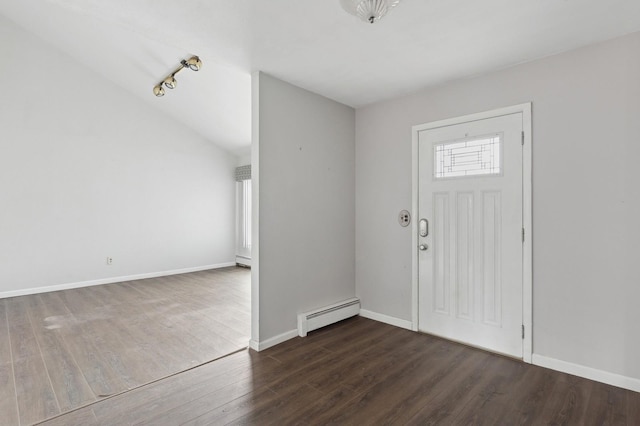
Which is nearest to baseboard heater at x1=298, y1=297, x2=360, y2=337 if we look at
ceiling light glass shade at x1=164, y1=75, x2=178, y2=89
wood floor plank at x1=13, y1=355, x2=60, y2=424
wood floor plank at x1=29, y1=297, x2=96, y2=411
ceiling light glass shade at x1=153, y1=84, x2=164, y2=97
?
wood floor plank at x1=29, y1=297, x2=96, y2=411

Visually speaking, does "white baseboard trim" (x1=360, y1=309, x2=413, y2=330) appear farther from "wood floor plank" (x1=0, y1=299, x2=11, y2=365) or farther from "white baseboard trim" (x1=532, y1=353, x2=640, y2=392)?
"wood floor plank" (x1=0, y1=299, x2=11, y2=365)

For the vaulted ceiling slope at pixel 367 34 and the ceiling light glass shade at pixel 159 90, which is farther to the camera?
the ceiling light glass shade at pixel 159 90

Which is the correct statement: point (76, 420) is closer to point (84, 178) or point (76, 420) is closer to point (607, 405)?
point (607, 405)

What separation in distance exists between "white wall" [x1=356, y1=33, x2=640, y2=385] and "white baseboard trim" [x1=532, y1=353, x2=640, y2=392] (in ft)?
0.09

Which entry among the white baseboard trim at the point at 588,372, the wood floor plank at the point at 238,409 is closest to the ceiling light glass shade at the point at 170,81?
the wood floor plank at the point at 238,409

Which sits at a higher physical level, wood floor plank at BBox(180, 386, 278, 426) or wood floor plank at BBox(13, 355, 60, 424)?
wood floor plank at BBox(13, 355, 60, 424)

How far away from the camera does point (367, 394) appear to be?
2.09 m

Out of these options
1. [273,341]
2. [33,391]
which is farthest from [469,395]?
[33,391]

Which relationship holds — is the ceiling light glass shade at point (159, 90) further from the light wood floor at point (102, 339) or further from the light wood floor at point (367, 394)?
the light wood floor at point (367, 394)

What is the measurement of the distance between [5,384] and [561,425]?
3.65 m

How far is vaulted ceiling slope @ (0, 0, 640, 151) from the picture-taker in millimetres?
1880

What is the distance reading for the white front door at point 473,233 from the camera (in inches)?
103

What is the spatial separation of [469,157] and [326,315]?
2.14 m

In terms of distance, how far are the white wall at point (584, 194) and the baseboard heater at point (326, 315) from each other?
176cm
